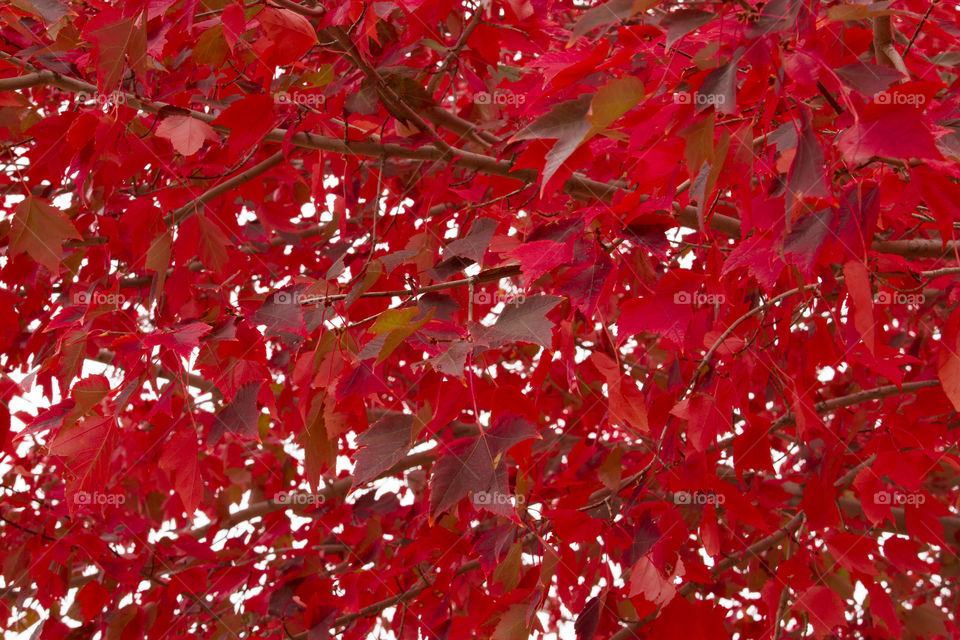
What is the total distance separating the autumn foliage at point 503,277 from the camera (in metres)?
0.84

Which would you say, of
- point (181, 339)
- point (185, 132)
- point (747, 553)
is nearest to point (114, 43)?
point (185, 132)

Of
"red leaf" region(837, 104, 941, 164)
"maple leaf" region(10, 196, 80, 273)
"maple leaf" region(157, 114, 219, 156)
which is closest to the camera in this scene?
"red leaf" region(837, 104, 941, 164)

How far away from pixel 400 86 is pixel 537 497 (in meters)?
1.07

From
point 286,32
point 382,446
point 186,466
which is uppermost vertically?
point 286,32

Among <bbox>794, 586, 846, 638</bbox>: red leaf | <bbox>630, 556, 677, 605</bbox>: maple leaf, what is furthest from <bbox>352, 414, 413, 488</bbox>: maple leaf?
<bbox>794, 586, 846, 638</bbox>: red leaf

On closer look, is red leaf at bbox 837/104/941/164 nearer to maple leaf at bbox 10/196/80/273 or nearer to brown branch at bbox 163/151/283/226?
brown branch at bbox 163/151/283/226

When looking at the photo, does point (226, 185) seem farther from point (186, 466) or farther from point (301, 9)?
point (186, 466)

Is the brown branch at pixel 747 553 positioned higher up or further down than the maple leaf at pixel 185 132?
further down

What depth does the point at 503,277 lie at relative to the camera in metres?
1.18

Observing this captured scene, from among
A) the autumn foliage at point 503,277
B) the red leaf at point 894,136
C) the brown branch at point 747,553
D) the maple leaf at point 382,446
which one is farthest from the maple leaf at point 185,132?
the brown branch at point 747,553

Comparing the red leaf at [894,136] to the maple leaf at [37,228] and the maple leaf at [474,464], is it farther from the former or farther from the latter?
the maple leaf at [37,228]

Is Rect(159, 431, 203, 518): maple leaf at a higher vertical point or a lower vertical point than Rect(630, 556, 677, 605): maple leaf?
higher

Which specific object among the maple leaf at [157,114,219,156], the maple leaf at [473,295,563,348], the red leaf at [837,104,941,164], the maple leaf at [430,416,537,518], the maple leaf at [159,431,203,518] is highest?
the red leaf at [837,104,941,164]

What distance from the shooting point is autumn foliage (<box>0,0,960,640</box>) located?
0.84 m
